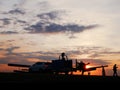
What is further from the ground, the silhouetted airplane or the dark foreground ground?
the silhouetted airplane

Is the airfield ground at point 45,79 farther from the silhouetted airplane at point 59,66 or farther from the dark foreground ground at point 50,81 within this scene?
the silhouetted airplane at point 59,66

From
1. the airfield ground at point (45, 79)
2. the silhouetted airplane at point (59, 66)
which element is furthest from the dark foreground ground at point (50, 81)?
the silhouetted airplane at point (59, 66)

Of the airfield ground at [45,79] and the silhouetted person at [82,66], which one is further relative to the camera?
the silhouetted person at [82,66]

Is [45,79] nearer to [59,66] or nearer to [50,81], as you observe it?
[50,81]

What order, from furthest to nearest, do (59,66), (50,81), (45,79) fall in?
(59,66) < (45,79) < (50,81)

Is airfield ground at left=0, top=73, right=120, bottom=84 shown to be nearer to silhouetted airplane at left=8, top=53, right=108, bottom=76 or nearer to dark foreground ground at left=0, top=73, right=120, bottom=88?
dark foreground ground at left=0, top=73, right=120, bottom=88

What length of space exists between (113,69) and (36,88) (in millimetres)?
35755

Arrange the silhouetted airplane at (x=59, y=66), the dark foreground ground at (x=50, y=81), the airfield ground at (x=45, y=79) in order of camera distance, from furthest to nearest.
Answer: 1. the silhouetted airplane at (x=59, y=66)
2. the airfield ground at (x=45, y=79)
3. the dark foreground ground at (x=50, y=81)

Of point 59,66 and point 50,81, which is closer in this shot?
point 50,81

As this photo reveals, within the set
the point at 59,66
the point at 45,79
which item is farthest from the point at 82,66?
the point at 45,79

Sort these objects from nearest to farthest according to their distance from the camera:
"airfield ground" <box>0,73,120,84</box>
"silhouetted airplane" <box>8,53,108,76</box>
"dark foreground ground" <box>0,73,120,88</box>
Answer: "dark foreground ground" <box>0,73,120,88</box>, "airfield ground" <box>0,73,120,84</box>, "silhouetted airplane" <box>8,53,108,76</box>

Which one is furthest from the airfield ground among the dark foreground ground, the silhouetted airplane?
the silhouetted airplane

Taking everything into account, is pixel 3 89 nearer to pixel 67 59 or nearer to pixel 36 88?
pixel 36 88

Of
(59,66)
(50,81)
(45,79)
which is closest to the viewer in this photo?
(50,81)
